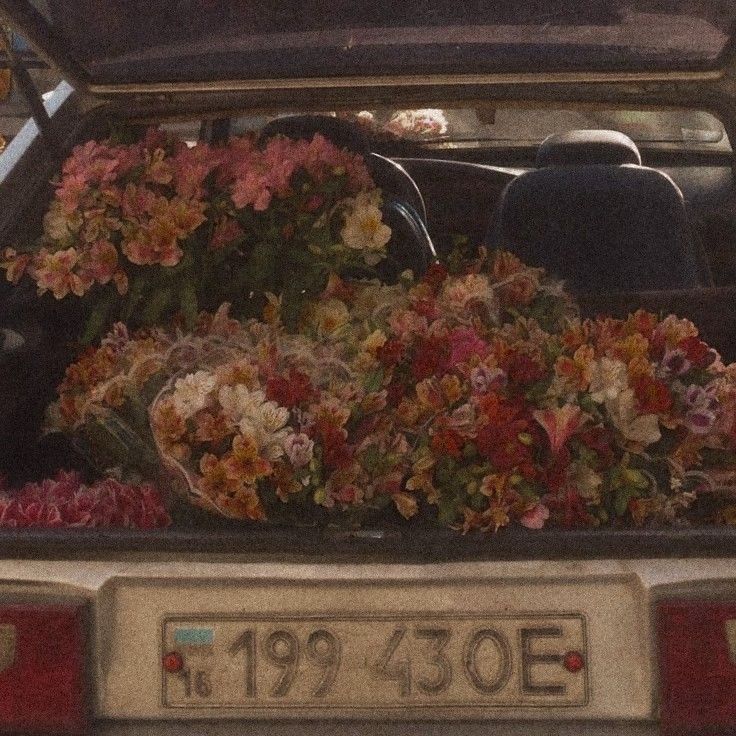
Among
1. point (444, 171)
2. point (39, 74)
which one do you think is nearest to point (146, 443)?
point (39, 74)

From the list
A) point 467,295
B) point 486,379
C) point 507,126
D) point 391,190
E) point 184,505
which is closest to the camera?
point 486,379

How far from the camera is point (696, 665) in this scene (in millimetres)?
2078

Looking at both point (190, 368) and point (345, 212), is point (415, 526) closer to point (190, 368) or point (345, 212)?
point (190, 368)

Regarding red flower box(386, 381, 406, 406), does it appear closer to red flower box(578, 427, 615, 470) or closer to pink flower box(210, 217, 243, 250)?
red flower box(578, 427, 615, 470)

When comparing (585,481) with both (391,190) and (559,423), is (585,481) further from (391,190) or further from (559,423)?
(391,190)

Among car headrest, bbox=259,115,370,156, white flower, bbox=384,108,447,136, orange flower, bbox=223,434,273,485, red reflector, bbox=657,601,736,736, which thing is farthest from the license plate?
white flower, bbox=384,108,447,136

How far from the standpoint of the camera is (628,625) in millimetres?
2072

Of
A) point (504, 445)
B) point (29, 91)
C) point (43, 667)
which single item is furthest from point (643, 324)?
point (29, 91)

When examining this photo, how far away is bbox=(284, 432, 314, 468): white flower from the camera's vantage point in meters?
2.20

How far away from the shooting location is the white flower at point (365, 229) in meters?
2.83

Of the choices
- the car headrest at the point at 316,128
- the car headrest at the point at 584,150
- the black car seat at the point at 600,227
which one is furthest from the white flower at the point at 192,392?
the car headrest at the point at 584,150

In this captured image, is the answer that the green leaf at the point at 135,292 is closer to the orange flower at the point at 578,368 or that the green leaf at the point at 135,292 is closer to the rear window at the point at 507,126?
the rear window at the point at 507,126

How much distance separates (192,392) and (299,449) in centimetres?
21

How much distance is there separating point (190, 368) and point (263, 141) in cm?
86
